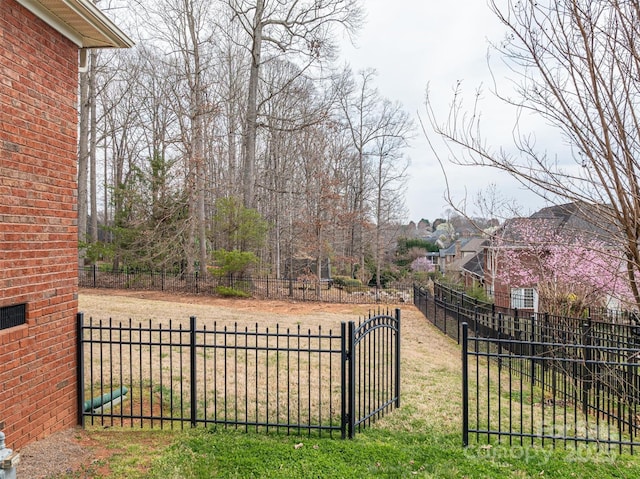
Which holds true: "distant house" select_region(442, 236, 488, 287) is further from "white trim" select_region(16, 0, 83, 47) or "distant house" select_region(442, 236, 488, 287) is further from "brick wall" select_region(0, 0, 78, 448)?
"white trim" select_region(16, 0, 83, 47)

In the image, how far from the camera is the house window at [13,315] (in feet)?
13.1

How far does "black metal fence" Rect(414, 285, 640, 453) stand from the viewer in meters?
4.84

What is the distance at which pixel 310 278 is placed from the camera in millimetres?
19578

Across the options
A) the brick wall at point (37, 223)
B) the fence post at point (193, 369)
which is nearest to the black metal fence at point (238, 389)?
the fence post at point (193, 369)

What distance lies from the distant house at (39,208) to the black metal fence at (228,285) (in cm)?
1268

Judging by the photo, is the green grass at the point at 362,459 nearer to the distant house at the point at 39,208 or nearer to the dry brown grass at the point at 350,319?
the dry brown grass at the point at 350,319

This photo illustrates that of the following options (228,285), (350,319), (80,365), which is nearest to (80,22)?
(80,365)

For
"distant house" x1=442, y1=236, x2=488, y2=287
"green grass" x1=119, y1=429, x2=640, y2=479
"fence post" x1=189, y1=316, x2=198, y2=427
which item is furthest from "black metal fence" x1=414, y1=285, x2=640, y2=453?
"distant house" x1=442, y1=236, x2=488, y2=287

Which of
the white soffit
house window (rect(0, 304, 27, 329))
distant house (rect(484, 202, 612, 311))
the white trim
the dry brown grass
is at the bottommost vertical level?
the dry brown grass

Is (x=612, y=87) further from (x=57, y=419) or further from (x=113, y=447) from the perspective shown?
(x=57, y=419)

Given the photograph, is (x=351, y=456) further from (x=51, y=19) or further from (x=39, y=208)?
(x=51, y=19)

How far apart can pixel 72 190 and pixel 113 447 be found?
9.40 feet

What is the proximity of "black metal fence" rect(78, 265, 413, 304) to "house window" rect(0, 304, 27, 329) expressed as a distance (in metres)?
13.3

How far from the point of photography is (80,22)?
15.6 ft
